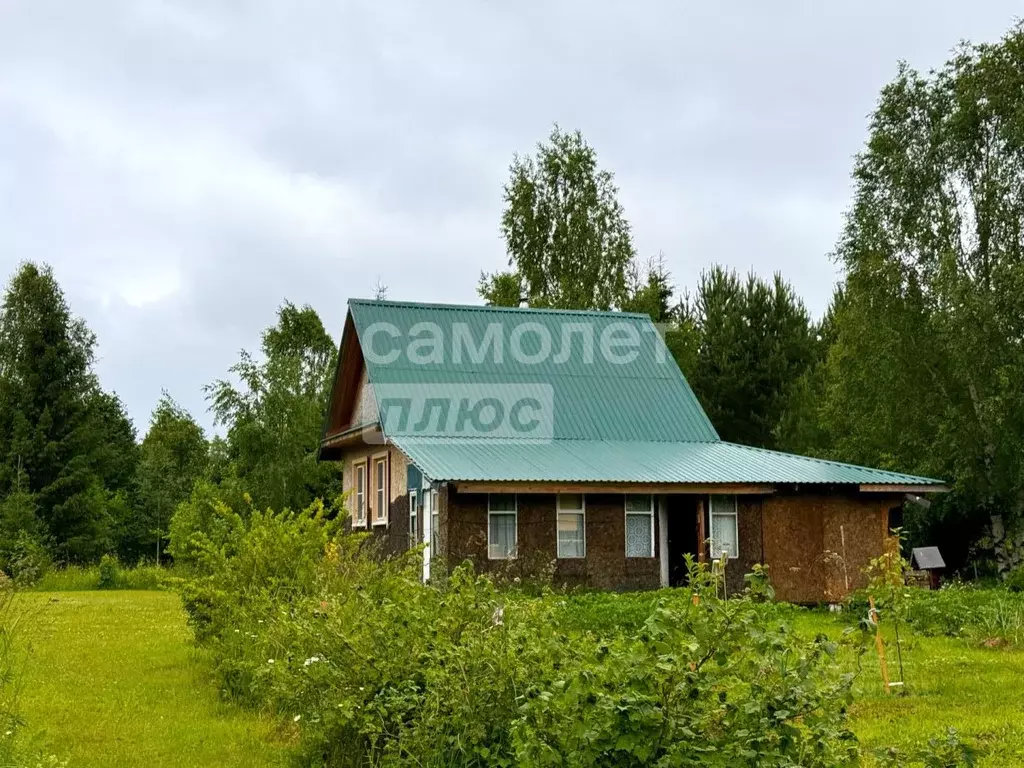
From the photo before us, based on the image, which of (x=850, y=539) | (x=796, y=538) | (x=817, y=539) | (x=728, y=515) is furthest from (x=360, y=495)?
(x=850, y=539)

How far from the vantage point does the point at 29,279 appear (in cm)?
4200

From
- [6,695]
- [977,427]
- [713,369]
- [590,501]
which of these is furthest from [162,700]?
[713,369]

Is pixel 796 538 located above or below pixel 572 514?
below

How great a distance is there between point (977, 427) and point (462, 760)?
21.7m

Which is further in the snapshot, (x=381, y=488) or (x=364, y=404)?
(x=364, y=404)

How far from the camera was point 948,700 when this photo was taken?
9.52m

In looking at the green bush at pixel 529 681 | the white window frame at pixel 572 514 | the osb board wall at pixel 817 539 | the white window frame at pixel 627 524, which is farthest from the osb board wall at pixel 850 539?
the green bush at pixel 529 681

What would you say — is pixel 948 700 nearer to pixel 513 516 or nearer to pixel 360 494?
pixel 513 516

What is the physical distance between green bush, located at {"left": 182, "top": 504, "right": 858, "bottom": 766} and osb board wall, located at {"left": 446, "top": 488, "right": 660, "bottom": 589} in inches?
374

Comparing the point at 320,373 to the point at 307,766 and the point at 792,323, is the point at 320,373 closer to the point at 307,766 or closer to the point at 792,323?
the point at 792,323

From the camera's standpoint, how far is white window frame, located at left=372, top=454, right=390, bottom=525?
80.2 feet

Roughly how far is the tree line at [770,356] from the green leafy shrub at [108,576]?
8.90ft

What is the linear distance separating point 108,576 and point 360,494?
8.49 meters

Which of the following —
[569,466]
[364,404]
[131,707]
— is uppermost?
[364,404]
